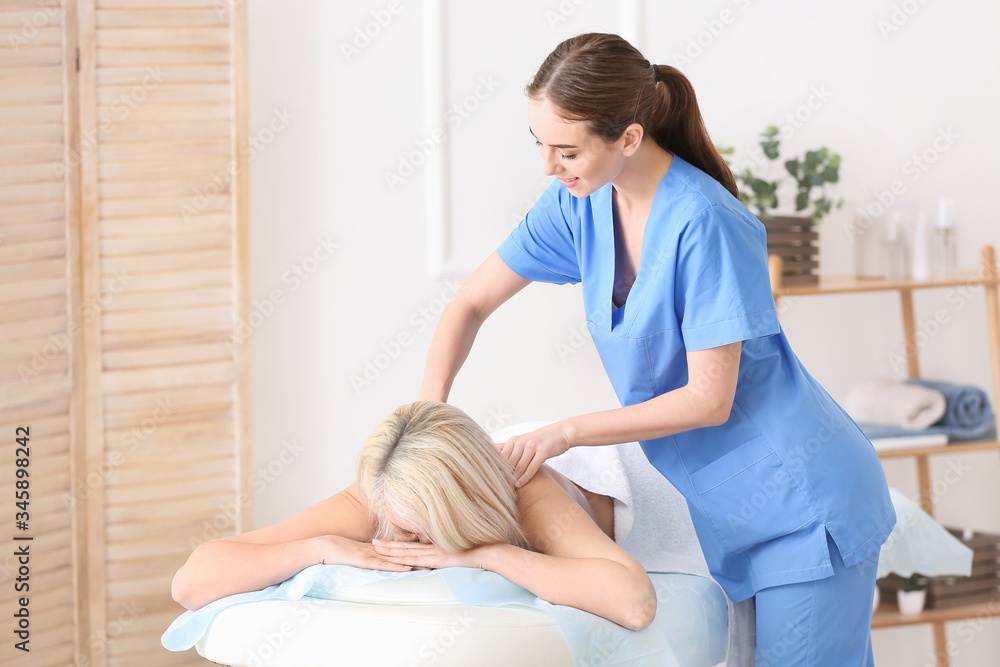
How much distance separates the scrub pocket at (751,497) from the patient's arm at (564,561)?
0.20m

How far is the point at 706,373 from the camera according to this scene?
1.20m

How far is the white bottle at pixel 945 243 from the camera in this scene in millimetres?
2436

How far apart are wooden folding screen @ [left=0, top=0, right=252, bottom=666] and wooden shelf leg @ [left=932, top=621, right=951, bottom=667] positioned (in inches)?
77.4

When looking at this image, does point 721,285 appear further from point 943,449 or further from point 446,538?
point 943,449

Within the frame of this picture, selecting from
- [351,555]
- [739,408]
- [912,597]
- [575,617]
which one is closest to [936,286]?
[912,597]

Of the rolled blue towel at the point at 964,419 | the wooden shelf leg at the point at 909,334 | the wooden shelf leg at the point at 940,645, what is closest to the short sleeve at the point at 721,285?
the rolled blue towel at the point at 964,419

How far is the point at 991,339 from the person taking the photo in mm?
2346

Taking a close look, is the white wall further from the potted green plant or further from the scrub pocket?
the scrub pocket

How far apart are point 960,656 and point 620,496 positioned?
189 centimetres

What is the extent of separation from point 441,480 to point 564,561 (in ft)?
0.64

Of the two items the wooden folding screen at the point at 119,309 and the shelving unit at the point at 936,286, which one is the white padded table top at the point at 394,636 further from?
the shelving unit at the point at 936,286

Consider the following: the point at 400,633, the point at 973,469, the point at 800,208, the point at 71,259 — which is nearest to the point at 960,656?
the point at 973,469

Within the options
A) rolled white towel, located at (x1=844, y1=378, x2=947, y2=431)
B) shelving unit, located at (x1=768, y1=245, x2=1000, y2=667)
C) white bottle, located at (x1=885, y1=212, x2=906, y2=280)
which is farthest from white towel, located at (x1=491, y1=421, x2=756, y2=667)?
white bottle, located at (x1=885, y1=212, x2=906, y2=280)

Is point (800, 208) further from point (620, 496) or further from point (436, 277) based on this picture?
point (620, 496)
